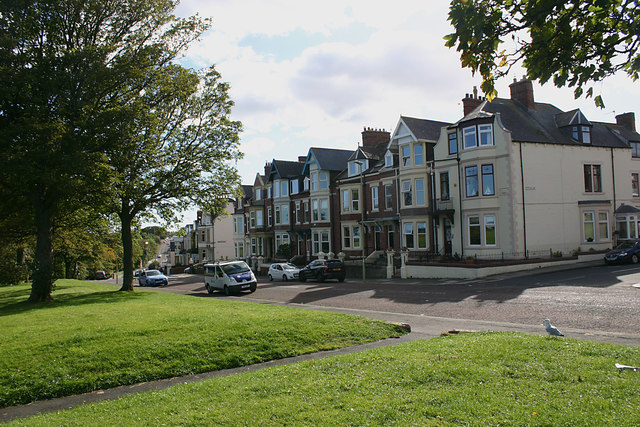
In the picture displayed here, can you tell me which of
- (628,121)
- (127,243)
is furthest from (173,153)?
(628,121)

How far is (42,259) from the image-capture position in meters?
20.4

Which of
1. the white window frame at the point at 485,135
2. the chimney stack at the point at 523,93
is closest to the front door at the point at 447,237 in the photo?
the white window frame at the point at 485,135

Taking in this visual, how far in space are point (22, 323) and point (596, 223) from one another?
116 ft

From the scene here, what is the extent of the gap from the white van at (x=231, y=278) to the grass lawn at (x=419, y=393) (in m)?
20.3

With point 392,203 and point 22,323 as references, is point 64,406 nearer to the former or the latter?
point 22,323

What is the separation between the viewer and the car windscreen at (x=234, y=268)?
2882 cm

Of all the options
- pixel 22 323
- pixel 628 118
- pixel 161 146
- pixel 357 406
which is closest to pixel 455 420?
pixel 357 406

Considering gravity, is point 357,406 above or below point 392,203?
below

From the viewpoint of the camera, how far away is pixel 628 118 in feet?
142

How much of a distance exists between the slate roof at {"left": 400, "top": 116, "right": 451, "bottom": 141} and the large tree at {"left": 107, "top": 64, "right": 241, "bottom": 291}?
14826mm

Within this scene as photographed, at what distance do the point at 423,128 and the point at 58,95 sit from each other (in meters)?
26.8

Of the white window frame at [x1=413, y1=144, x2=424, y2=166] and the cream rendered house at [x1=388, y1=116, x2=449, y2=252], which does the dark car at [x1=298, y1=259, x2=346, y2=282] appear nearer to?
the cream rendered house at [x1=388, y1=116, x2=449, y2=252]

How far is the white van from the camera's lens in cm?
2816

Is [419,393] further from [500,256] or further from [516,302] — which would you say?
[500,256]
